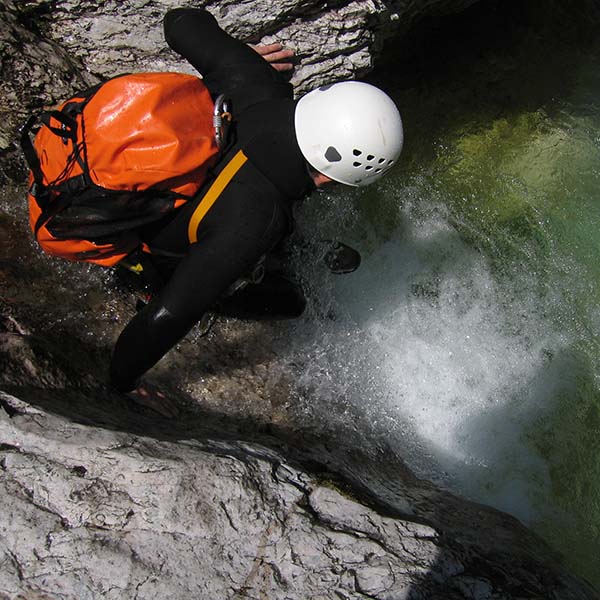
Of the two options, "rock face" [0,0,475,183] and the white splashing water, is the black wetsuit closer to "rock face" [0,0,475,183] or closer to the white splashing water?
"rock face" [0,0,475,183]

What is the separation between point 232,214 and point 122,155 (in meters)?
0.50

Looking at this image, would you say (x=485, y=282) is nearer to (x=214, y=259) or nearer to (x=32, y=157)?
(x=214, y=259)

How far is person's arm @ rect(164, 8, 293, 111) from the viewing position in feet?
9.59

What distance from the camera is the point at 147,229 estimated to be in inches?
116

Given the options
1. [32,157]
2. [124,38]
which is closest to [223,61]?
[32,157]

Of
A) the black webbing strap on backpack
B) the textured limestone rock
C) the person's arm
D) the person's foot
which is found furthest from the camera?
the person's foot

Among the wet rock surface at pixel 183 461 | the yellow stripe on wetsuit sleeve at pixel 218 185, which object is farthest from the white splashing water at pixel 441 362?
the yellow stripe on wetsuit sleeve at pixel 218 185

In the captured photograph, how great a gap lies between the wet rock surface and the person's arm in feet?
2.84

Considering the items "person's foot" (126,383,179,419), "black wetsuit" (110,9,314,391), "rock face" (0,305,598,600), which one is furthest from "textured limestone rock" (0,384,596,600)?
"person's foot" (126,383,179,419)

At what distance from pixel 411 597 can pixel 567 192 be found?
3.99m

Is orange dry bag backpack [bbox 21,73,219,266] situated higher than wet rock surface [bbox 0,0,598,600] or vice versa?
orange dry bag backpack [bbox 21,73,219,266]

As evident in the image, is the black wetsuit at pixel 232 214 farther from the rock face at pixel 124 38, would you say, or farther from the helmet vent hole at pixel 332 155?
the rock face at pixel 124 38

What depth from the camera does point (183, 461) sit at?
2.66 metres

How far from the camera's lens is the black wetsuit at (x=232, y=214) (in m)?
2.61
